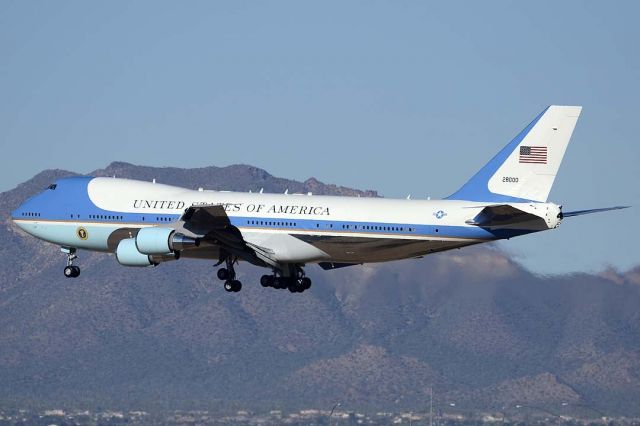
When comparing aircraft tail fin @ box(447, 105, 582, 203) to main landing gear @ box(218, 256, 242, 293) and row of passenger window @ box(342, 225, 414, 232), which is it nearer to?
row of passenger window @ box(342, 225, 414, 232)

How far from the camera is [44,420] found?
424 feet

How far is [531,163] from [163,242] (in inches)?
705

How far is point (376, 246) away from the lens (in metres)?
76.5

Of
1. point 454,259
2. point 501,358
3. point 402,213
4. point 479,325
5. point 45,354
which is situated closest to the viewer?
point 402,213

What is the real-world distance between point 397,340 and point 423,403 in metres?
18.7

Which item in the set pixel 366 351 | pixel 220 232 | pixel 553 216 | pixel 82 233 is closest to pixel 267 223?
pixel 220 232

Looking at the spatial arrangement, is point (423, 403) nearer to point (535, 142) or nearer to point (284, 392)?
point (284, 392)

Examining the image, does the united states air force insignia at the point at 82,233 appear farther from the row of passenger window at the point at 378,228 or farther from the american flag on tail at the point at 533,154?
the american flag on tail at the point at 533,154

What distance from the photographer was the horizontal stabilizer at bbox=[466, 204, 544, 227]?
72.6 meters

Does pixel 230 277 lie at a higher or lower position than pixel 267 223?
lower

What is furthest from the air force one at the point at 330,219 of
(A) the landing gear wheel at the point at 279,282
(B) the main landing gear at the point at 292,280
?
(A) the landing gear wheel at the point at 279,282

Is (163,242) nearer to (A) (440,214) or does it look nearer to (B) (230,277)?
(B) (230,277)

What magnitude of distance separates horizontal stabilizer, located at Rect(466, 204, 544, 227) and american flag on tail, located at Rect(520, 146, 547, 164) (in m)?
4.58

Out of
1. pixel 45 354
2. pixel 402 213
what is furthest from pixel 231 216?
pixel 45 354
